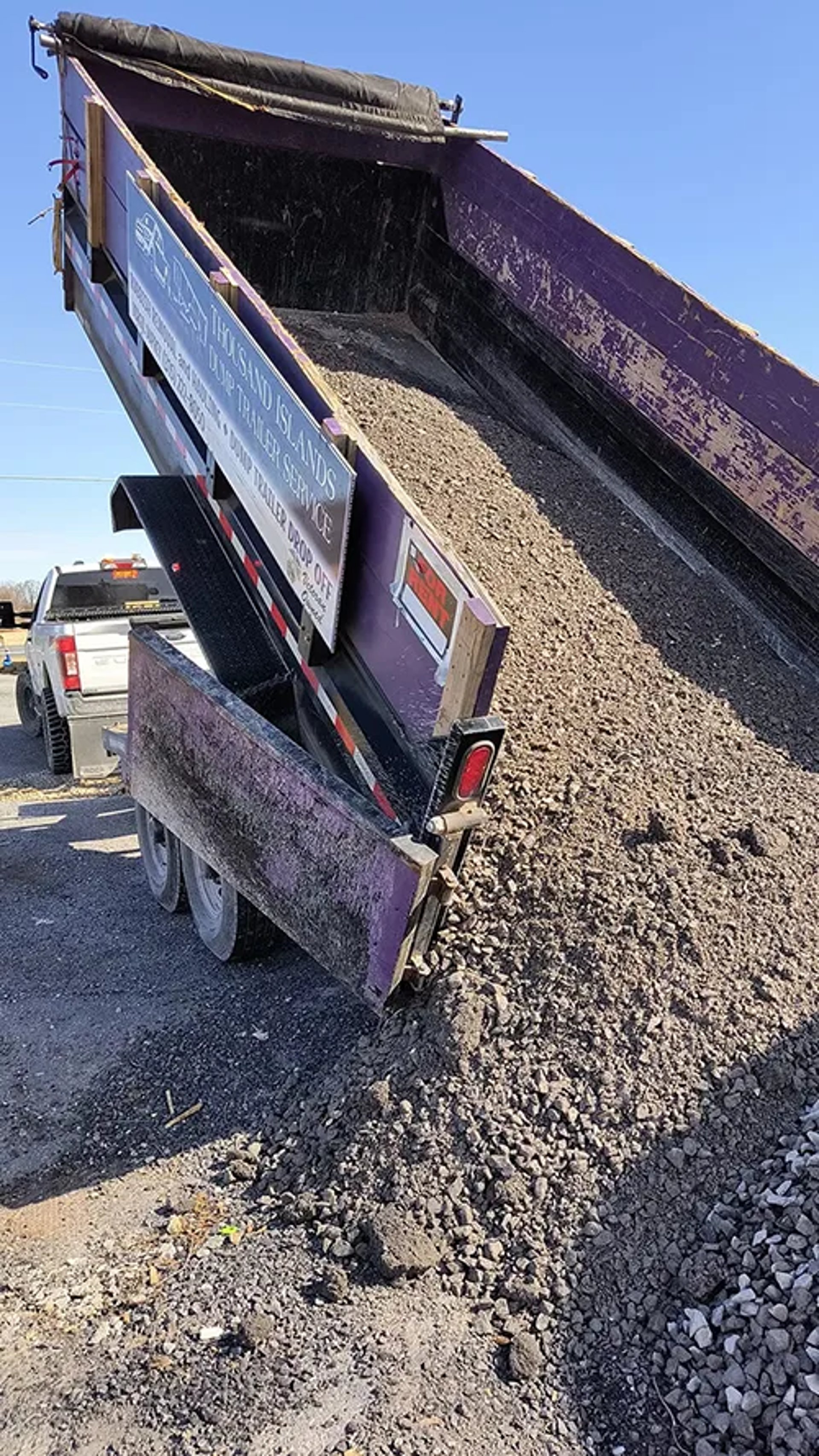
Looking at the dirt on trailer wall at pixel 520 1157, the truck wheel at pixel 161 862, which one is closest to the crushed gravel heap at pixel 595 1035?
the dirt on trailer wall at pixel 520 1157

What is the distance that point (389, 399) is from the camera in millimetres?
5039

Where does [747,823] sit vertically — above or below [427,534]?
below

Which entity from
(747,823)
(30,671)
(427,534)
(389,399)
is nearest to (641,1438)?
(747,823)

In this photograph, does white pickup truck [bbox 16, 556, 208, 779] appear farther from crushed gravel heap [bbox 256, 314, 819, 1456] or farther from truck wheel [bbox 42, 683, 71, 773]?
crushed gravel heap [bbox 256, 314, 819, 1456]

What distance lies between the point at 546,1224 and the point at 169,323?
3586 millimetres

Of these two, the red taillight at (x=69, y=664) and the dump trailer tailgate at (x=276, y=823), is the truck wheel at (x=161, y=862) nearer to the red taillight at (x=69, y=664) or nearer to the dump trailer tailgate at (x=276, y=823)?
the dump trailer tailgate at (x=276, y=823)

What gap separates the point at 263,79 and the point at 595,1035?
18.4 ft

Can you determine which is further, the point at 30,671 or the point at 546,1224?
the point at 30,671

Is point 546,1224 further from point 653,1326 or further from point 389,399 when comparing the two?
point 389,399

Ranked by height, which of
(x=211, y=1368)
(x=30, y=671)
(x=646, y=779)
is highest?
(x=646, y=779)

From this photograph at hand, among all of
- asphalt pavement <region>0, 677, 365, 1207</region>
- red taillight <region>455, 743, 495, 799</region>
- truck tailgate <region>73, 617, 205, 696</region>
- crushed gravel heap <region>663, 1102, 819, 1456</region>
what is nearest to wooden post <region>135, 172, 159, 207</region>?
red taillight <region>455, 743, 495, 799</region>

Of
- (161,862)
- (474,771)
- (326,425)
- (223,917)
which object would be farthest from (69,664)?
(474,771)

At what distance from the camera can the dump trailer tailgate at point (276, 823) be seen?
8.95ft

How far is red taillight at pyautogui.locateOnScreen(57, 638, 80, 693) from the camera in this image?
7449mm
